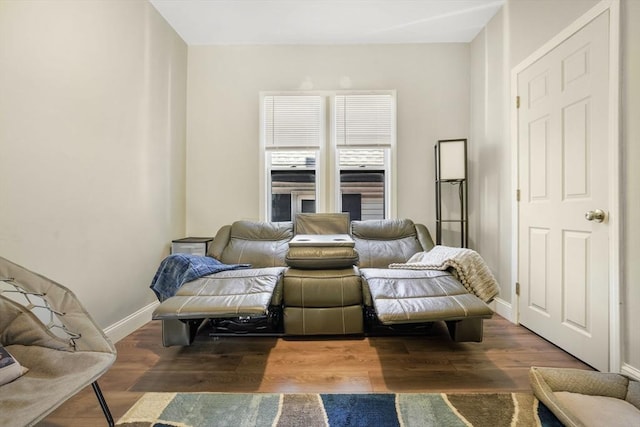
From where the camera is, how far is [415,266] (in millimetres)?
2250

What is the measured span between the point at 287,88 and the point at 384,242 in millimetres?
2057

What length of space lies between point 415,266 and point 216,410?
5.25 feet

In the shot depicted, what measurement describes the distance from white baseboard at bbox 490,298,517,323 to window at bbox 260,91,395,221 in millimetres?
1342

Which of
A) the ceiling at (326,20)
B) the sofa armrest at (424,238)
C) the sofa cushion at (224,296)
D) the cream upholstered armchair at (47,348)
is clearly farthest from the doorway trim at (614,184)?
the cream upholstered armchair at (47,348)

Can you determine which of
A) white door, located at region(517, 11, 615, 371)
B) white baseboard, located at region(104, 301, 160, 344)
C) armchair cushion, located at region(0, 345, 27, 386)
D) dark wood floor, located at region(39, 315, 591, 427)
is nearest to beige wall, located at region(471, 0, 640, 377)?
white door, located at region(517, 11, 615, 371)

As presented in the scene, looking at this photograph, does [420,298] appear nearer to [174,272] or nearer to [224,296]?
[224,296]

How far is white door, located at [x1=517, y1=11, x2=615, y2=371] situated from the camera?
1711 millimetres

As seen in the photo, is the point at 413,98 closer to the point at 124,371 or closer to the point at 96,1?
the point at 96,1

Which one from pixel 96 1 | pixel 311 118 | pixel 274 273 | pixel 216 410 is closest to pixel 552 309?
pixel 274 273

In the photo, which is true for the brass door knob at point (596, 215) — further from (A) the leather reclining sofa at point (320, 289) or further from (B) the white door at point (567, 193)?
(A) the leather reclining sofa at point (320, 289)

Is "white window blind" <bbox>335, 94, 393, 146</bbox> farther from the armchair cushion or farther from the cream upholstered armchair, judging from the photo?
the armchair cushion

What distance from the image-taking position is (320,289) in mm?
2133

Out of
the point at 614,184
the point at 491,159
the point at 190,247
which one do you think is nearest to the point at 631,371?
the point at 614,184

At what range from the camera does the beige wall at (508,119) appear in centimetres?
153
